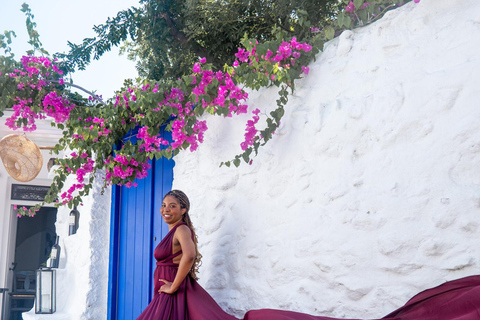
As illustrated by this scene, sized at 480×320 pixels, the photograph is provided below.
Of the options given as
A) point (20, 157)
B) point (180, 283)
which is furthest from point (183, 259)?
→ point (20, 157)

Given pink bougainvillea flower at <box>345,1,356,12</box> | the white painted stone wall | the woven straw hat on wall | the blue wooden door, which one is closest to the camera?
pink bougainvillea flower at <box>345,1,356,12</box>

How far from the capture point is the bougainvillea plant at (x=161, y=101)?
10.6ft

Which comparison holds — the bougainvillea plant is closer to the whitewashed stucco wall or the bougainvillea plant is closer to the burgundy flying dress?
the whitewashed stucco wall

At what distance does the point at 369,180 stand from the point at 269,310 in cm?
82

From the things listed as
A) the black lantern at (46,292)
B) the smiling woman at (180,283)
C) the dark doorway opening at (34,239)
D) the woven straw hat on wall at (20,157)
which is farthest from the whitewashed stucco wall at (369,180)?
the dark doorway opening at (34,239)

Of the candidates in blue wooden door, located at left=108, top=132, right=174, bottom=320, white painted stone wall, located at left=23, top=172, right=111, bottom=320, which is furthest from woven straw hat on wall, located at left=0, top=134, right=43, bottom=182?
blue wooden door, located at left=108, top=132, right=174, bottom=320

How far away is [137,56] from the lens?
793 centimetres

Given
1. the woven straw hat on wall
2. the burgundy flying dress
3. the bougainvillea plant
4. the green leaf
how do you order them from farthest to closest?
the woven straw hat on wall, the bougainvillea plant, the green leaf, the burgundy flying dress

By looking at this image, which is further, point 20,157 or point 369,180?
point 20,157

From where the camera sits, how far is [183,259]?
3.29 meters

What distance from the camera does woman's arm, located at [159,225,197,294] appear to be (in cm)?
327

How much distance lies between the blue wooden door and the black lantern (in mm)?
890

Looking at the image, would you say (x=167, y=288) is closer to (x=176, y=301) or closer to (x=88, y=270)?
(x=176, y=301)

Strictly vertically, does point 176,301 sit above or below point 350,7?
below
